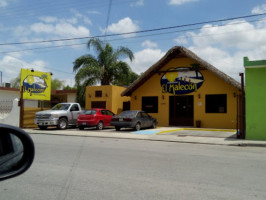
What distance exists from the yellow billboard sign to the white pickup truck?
2935mm

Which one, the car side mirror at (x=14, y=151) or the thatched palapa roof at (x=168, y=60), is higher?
the thatched palapa roof at (x=168, y=60)

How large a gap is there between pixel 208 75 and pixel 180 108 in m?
3.51

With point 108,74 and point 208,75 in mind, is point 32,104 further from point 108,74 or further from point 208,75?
point 208,75

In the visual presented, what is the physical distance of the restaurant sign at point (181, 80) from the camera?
22.5 metres

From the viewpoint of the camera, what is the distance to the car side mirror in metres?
2.20

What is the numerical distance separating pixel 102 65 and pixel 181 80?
327 inches

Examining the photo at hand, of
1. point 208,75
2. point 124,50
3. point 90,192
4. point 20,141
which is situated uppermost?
point 124,50

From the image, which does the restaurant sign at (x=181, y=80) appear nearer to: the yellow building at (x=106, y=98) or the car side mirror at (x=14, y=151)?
the yellow building at (x=106, y=98)

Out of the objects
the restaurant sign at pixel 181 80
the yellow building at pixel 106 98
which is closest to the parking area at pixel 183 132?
the restaurant sign at pixel 181 80

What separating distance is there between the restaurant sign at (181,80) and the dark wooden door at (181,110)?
58cm

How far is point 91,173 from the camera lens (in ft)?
21.1

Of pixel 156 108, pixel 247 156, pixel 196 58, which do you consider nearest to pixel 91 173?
pixel 247 156

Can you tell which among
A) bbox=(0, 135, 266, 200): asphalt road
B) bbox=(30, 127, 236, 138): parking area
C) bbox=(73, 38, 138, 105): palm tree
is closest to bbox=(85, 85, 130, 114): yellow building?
bbox=(73, 38, 138, 105): palm tree

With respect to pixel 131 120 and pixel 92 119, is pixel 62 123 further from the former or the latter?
pixel 131 120
